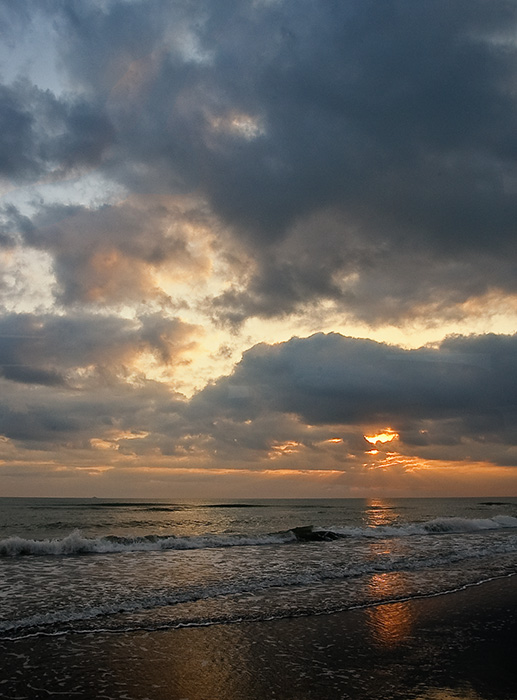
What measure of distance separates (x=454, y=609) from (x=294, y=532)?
75.4 feet

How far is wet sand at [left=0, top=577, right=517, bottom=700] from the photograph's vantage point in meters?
7.93

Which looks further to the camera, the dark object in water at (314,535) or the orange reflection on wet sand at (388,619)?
the dark object in water at (314,535)

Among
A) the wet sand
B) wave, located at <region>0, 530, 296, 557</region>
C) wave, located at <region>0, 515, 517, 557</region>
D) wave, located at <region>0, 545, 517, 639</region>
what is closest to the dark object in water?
wave, located at <region>0, 515, 517, 557</region>

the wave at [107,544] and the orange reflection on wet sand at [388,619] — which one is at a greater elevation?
the orange reflection on wet sand at [388,619]

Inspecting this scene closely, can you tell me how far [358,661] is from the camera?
9391 millimetres

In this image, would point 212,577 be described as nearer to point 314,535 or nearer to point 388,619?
point 388,619

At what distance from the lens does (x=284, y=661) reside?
9.32 m

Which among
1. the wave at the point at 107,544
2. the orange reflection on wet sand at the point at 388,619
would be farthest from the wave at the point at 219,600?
the wave at the point at 107,544

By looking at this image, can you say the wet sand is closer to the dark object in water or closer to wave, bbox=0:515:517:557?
wave, bbox=0:515:517:557

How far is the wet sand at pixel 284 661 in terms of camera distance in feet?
26.0

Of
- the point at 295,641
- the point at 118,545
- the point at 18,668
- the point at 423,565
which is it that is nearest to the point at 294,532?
the point at 118,545

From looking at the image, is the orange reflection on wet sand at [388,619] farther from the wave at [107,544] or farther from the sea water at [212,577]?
the wave at [107,544]

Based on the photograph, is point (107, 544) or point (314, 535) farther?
point (314, 535)

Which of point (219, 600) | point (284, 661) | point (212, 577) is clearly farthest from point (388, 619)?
point (212, 577)
